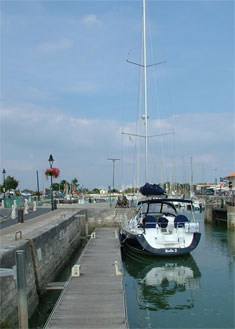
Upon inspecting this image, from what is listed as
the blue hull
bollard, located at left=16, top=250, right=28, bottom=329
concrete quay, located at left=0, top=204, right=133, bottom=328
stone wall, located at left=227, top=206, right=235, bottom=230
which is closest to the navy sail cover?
the blue hull

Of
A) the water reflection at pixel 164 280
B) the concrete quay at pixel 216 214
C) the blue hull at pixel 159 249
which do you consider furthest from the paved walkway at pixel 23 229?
the concrete quay at pixel 216 214

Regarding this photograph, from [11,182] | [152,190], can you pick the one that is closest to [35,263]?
[152,190]

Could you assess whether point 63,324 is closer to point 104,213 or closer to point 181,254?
point 181,254

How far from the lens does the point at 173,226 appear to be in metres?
20.0

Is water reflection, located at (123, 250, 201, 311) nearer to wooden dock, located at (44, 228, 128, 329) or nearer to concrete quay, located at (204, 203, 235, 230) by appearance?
wooden dock, located at (44, 228, 128, 329)

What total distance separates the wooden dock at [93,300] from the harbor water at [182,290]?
1.19 meters

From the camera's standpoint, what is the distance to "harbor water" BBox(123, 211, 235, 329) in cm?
1166

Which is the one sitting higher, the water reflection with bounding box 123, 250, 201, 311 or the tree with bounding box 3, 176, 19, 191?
the tree with bounding box 3, 176, 19, 191

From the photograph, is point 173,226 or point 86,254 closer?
point 86,254

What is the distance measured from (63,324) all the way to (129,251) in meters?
13.6

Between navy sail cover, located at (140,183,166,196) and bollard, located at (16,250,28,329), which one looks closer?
bollard, located at (16,250,28,329)

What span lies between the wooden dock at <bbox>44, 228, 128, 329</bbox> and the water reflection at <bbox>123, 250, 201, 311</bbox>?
160cm

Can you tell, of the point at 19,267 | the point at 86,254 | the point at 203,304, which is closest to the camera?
the point at 19,267

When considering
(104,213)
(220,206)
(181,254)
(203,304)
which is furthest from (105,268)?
(220,206)
